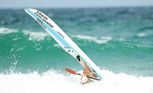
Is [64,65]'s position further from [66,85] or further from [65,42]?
[65,42]

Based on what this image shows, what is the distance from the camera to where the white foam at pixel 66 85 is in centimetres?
1267

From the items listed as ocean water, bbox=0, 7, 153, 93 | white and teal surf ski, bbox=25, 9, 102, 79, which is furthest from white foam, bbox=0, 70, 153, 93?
white and teal surf ski, bbox=25, 9, 102, 79

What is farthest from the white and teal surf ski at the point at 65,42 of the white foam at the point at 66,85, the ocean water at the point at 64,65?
the ocean water at the point at 64,65

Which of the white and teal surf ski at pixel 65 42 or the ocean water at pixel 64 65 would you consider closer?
the white and teal surf ski at pixel 65 42

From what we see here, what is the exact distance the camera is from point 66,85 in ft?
44.1

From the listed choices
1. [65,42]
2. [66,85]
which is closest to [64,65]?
[66,85]

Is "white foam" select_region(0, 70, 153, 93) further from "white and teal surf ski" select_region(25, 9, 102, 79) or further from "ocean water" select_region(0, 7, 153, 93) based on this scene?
"white and teal surf ski" select_region(25, 9, 102, 79)

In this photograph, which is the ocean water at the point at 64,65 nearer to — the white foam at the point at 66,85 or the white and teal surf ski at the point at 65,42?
the white foam at the point at 66,85

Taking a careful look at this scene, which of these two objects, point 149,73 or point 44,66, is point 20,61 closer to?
point 44,66

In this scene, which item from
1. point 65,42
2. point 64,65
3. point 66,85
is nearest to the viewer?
point 65,42

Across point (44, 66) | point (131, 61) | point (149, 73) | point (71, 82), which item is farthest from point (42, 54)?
point (71, 82)

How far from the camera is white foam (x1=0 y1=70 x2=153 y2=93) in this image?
499 inches

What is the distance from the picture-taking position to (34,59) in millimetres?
20344

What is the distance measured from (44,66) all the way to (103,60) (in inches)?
140
